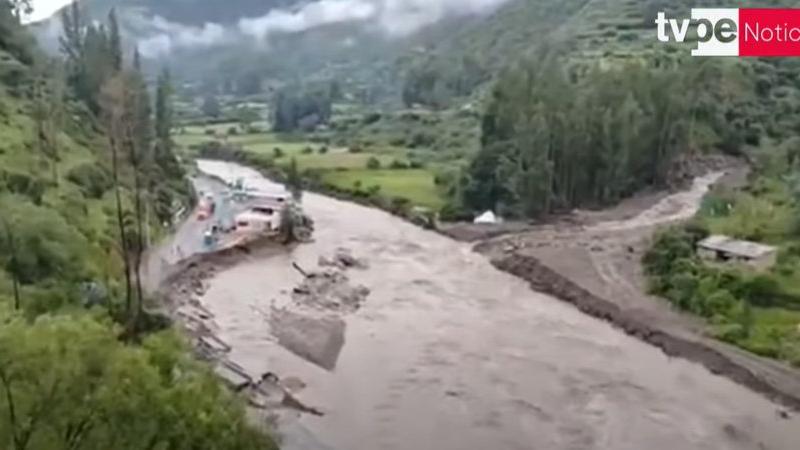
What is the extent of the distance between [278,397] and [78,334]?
17.0 m

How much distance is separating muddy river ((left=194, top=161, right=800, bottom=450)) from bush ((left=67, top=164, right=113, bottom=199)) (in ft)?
24.5

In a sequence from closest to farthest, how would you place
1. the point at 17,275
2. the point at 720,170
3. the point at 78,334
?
the point at 78,334 < the point at 17,275 < the point at 720,170

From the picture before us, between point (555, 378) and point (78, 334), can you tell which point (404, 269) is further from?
point (78, 334)

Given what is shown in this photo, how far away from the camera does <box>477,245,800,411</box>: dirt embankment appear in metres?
31.9

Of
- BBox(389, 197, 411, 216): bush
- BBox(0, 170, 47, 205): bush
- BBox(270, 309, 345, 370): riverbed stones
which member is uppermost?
BBox(0, 170, 47, 205): bush

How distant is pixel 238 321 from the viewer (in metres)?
38.3

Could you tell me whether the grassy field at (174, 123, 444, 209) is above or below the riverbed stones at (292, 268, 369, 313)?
above

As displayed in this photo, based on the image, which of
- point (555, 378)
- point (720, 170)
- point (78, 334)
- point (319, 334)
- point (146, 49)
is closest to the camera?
point (78, 334)

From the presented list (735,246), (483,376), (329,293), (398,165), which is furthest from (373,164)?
(483,376)

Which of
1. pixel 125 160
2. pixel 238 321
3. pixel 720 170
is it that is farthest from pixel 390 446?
pixel 720 170

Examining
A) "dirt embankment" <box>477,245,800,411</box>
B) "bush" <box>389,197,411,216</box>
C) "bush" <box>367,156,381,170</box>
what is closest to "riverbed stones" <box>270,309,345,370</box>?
"dirt embankment" <box>477,245,800,411</box>

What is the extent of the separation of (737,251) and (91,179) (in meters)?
28.3

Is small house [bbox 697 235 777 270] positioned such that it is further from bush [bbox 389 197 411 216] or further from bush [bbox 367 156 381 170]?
bush [bbox 367 156 381 170]

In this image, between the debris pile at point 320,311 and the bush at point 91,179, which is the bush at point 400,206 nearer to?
the debris pile at point 320,311
